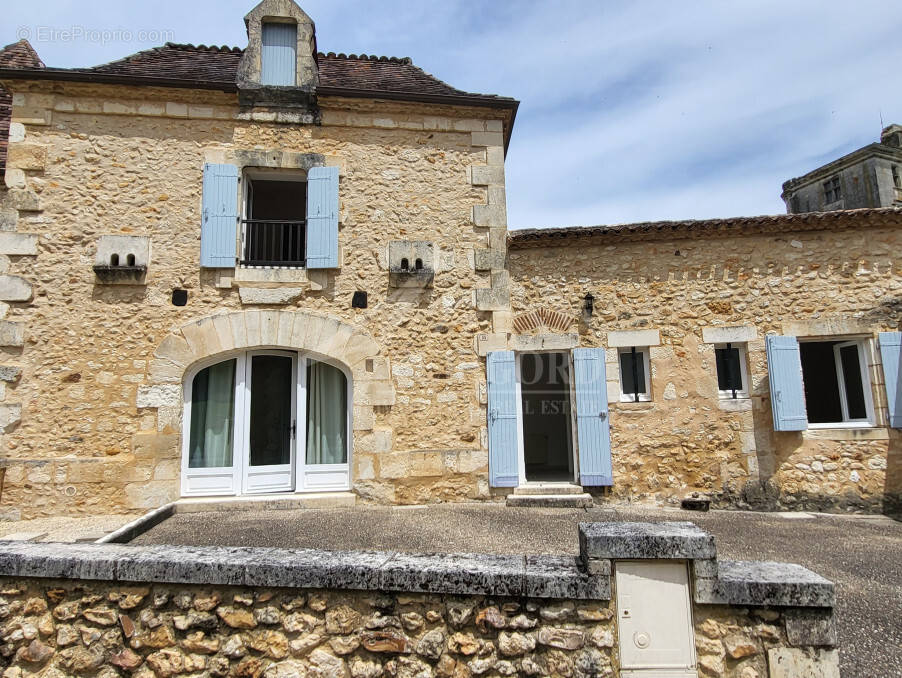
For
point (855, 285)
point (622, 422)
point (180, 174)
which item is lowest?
point (622, 422)

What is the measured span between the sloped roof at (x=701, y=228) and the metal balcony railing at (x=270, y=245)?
8.76 feet

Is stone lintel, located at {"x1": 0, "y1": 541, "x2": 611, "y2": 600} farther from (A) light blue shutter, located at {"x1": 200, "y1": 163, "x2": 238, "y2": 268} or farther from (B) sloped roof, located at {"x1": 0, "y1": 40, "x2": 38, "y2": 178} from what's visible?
(B) sloped roof, located at {"x1": 0, "y1": 40, "x2": 38, "y2": 178}

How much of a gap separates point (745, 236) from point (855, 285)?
1379 millimetres

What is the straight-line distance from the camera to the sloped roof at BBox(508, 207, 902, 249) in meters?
6.34

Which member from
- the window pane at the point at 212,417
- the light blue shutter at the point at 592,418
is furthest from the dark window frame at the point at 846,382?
the window pane at the point at 212,417

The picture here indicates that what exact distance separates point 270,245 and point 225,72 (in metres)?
2.19

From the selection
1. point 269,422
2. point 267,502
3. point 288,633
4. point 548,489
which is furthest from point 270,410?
point 288,633

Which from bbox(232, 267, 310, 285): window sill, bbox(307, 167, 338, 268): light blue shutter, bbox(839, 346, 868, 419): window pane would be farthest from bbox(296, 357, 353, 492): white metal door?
bbox(839, 346, 868, 419): window pane

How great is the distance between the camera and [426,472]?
20.3 ft

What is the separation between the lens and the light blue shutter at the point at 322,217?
6332mm

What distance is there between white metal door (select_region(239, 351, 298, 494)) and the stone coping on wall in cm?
349

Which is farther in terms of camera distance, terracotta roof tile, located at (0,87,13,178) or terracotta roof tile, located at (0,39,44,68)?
terracotta roof tile, located at (0,39,44,68)

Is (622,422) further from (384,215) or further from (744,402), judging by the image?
(384,215)

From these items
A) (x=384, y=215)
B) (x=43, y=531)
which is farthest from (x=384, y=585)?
(x=384, y=215)
